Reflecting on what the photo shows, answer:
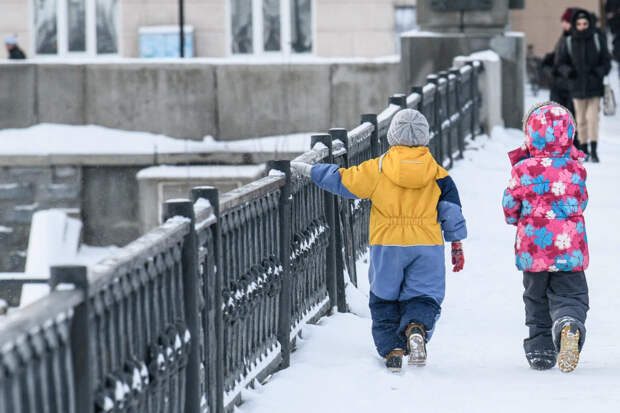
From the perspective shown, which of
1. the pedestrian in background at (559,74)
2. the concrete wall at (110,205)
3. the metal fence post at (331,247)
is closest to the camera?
the metal fence post at (331,247)

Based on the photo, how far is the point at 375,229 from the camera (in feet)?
21.9

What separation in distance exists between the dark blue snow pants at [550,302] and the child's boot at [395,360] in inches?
24.3

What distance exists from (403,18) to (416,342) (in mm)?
22415

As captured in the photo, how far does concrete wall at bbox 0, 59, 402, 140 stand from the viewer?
19.5 metres

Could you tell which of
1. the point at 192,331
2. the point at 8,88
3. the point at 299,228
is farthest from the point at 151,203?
the point at 192,331

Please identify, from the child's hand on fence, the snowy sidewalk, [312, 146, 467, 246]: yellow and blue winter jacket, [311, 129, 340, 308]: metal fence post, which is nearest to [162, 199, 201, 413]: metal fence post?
the snowy sidewalk

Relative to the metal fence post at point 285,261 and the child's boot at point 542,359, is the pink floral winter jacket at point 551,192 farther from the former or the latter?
the metal fence post at point 285,261

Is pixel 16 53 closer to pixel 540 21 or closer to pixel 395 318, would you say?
pixel 540 21

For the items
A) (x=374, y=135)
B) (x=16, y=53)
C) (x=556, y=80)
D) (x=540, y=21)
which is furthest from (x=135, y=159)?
(x=540, y=21)

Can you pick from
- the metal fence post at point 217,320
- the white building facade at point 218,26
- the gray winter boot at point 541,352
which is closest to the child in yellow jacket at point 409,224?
the gray winter boot at point 541,352

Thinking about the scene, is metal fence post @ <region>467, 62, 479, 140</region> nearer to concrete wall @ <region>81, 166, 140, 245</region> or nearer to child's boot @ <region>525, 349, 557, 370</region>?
concrete wall @ <region>81, 166, 140, 245</region>

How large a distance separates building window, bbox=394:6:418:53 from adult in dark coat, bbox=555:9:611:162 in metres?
13.0

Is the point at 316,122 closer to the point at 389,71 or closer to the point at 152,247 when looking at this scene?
the point at 389,71

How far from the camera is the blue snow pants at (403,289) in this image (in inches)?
261
